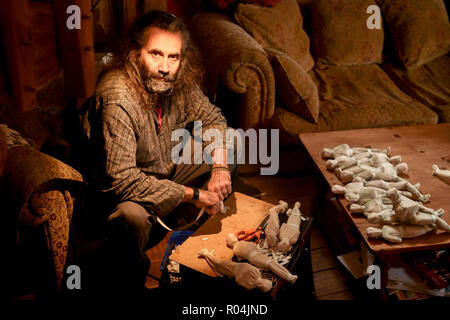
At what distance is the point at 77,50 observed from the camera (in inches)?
34.4

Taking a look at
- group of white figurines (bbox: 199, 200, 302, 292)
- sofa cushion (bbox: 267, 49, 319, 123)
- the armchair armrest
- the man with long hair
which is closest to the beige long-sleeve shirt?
the man with long hair

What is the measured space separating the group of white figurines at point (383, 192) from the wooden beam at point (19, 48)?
1108 mm

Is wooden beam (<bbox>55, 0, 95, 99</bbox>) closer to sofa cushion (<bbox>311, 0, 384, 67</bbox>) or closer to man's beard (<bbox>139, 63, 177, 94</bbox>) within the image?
man's beard (<bbox>139, 63, 177, 94</bbox>)

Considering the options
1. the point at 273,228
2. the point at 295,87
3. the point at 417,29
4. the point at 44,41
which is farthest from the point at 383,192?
the point at 417,29

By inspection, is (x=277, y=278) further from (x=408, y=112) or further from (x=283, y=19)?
(x=283, y=19)

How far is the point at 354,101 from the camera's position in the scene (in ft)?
7.86

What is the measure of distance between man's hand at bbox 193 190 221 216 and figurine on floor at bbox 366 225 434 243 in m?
0.55

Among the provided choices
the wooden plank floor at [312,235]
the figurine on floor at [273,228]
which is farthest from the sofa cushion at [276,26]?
the figurine on floor at [273,228]

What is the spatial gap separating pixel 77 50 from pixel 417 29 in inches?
103

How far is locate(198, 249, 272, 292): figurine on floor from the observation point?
115 centimetres

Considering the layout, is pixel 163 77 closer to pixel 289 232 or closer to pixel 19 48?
pixel 289 232

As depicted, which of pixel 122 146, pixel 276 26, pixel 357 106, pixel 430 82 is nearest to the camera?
pixel 122 146
